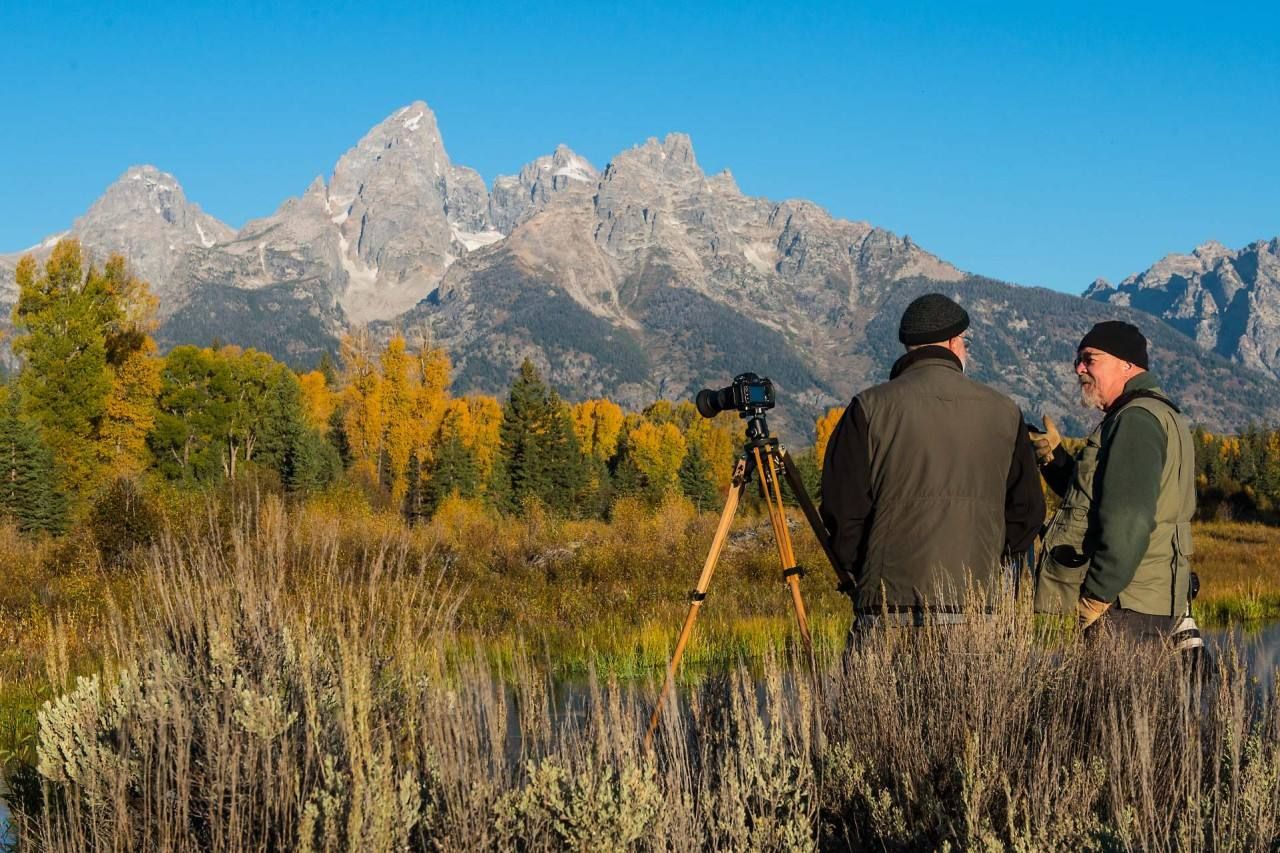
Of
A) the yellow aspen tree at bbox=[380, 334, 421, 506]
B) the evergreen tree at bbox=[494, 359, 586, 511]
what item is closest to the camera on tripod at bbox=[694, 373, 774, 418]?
the yellow aspen tree at bbox=[380, 334, 421, 506]

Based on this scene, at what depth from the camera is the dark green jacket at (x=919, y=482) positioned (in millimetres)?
3717

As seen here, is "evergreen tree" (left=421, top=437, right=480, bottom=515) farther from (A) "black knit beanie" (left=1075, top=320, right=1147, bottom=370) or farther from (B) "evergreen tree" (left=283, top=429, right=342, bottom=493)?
(A) "black knit beanie" (left=1075, top=320, right=1147, bottom=370)

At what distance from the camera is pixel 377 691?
346 centimetres

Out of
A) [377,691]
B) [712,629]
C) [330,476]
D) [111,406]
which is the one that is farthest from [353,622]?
[330,476]

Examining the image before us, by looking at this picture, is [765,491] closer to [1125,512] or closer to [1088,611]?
[1088,611]

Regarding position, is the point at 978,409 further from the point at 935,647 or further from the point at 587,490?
the point at 587,490

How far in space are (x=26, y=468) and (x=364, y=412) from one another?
1424cm

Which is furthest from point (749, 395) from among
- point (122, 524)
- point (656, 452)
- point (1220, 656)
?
point (656, 452)

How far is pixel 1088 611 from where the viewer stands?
3.90 metres

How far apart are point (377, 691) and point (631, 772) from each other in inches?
45.9

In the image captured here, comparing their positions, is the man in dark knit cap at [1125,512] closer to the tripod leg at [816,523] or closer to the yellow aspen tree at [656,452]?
the tripod leg at [816,523]

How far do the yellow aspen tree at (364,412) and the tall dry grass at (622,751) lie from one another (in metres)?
40.8

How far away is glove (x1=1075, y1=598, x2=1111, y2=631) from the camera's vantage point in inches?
152

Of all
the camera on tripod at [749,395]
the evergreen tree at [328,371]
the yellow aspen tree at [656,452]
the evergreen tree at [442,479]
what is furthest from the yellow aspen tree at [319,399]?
the camera on tripod at [749,395]
